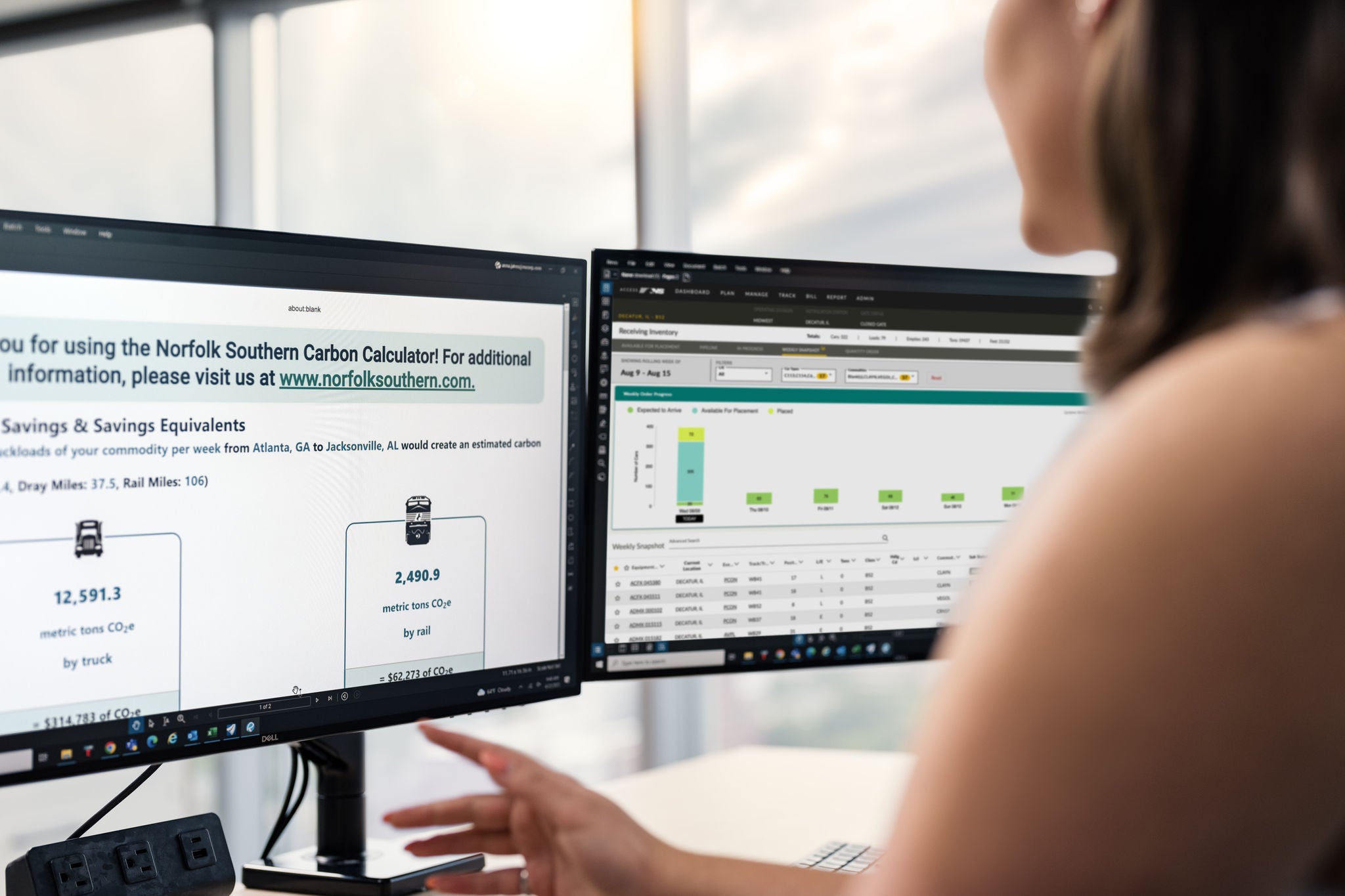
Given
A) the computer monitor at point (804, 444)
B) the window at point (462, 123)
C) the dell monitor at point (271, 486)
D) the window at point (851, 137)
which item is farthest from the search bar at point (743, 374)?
the window at point (462, 123)

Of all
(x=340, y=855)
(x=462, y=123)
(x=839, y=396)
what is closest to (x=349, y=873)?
(x=340, y=855)

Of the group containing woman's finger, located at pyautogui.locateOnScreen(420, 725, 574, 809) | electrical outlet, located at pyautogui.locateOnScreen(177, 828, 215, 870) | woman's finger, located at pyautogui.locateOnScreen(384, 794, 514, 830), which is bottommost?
electrical outlet, located at pyautogui.locateOnScreen(177, 828, 215, 870)

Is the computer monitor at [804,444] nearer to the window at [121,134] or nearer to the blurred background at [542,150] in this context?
the blurred background at [542,150]

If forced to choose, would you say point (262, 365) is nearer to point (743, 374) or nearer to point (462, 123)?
Result: point (743, 374)

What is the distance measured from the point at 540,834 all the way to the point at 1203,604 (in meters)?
0.61

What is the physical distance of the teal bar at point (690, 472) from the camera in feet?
3.51

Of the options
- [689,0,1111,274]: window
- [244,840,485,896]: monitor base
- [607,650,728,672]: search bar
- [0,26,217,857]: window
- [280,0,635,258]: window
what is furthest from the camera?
[0,26,217,857]: window

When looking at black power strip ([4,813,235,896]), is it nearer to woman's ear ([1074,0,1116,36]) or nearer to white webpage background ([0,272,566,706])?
white webpage background ([0,272,566,706])

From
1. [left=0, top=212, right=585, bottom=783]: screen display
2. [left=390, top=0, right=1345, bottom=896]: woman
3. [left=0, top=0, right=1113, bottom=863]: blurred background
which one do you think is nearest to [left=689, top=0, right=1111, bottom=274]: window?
[left=0, top=0, right=1113, bottom=863]: blurred background

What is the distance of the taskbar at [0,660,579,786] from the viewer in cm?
76

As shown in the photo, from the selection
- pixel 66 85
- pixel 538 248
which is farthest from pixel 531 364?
pixel 66 85

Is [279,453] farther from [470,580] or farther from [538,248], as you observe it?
[538,248]

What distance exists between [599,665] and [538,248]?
1248mm

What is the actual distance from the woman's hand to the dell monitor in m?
0.11
